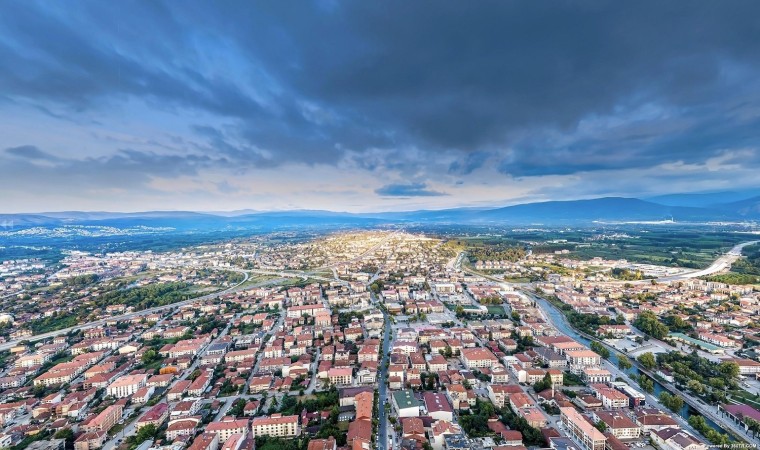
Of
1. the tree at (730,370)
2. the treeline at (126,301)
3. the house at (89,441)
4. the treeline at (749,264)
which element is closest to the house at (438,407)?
the house at (89,441)

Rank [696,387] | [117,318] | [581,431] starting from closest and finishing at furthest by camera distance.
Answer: [581,431], [696,387], [117,318]

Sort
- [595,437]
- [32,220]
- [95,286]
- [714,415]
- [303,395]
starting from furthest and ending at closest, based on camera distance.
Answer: [32,220] → [95,286] → [303,395] → [714,415] → [595,437]

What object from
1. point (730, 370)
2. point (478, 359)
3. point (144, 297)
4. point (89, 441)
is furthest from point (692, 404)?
point (144, 297)

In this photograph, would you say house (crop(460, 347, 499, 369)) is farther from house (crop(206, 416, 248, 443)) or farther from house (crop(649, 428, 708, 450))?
house (crop(206, 416, 248, 443))

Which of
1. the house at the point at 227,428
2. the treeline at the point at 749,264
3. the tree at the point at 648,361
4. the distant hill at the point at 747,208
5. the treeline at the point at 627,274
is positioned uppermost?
the distant hill at the point at 747,208

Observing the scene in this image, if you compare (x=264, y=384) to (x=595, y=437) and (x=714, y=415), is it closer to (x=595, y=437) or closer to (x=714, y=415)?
(x=595, y=437)

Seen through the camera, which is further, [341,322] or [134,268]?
[134,268]

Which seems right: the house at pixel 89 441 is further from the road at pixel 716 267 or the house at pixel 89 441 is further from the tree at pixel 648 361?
the road at pixel 716 267

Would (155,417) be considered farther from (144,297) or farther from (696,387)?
(144,297)

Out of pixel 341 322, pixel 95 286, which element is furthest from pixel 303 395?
pixel 95 286

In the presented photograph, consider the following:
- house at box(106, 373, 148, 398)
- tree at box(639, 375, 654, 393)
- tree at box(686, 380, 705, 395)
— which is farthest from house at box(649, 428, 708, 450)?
house at box(106, 373, 148, 398)

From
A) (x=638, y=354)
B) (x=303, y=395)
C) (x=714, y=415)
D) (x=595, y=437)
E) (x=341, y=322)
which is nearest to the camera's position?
(x=595, y=437)
